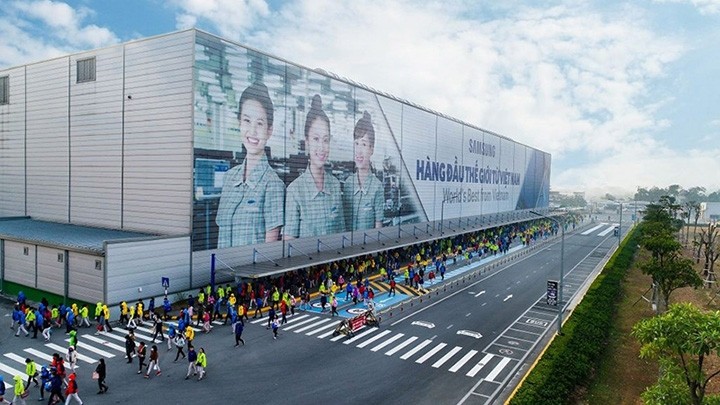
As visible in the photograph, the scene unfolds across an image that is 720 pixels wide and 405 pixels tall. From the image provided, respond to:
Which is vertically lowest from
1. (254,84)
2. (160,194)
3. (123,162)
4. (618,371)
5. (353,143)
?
(618,371)

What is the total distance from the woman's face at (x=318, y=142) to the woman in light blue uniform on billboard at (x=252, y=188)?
19.6ft

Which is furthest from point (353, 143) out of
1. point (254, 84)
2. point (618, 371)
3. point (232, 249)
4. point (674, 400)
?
point (674, 400)

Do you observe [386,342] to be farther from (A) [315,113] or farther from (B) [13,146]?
(B) [13,146]

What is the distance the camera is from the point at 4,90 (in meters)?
54.2

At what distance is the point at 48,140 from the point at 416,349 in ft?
148

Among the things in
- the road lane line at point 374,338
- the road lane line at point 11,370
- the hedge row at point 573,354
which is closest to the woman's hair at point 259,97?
the road lane line at point 374,338

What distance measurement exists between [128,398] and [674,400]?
21.8m

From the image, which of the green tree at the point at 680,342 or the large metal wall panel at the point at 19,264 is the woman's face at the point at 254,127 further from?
the green tree at the point at 680,342

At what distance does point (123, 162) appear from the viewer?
41.4m

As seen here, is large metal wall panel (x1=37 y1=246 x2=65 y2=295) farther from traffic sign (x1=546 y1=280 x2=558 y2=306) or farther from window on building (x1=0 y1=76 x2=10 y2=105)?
traffic sign (x1=546 y1=280 x2=558 y2=306)

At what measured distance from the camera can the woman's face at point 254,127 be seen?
40.4m

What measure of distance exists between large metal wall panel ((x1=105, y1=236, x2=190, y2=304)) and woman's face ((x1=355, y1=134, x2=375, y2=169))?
25.3 metres

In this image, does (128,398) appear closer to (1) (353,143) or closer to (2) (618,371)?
(2) (618,371)

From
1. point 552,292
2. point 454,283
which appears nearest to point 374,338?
point 552,292
